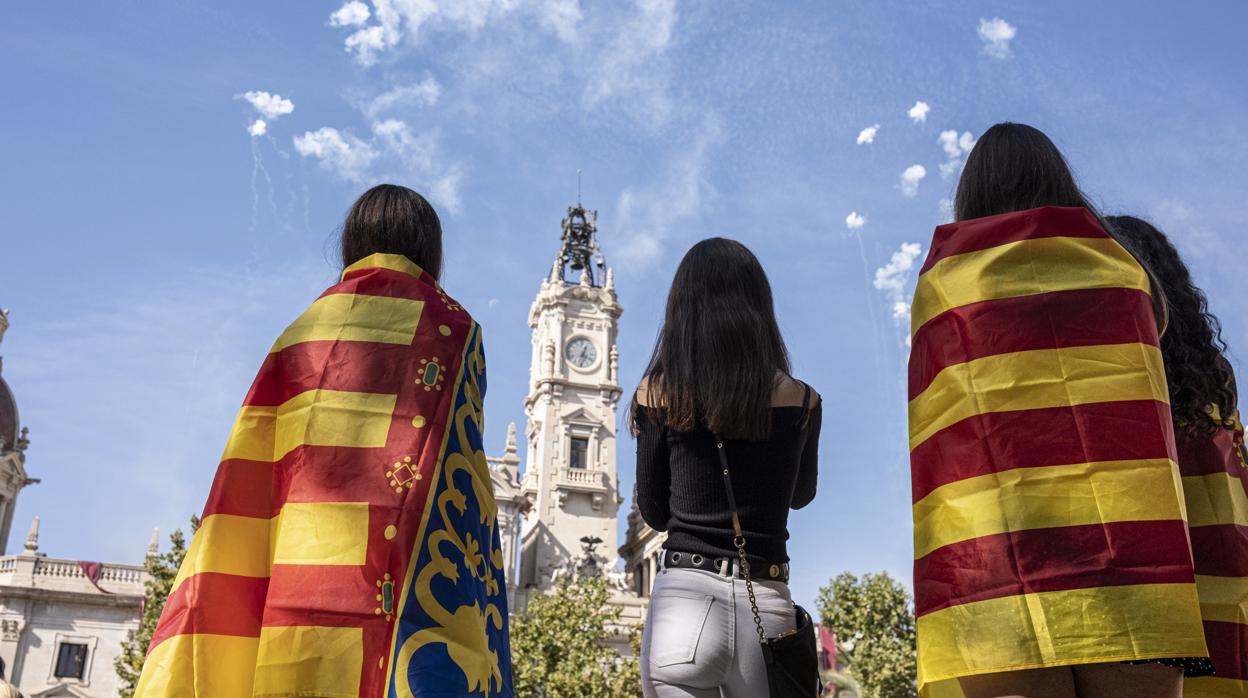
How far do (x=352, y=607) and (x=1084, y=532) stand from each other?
2927 mm

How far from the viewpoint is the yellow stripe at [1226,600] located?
429 centimetres

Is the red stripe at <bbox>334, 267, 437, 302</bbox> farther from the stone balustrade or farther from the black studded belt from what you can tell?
the stone balustrade

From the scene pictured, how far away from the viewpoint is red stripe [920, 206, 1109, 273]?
3.91 metres

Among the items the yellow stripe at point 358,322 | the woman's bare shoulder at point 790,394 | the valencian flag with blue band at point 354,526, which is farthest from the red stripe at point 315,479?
the woman's bare shoulder at point 790,394

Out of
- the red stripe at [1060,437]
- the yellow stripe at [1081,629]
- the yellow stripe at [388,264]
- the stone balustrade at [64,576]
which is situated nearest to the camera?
the yellow stripe at [1081,629]

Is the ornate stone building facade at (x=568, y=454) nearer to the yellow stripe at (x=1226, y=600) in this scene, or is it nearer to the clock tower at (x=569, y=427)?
the clock tower at (x=569, y=427)

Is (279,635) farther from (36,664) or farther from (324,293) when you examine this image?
(36,664)

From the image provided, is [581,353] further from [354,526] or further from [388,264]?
[354,526]

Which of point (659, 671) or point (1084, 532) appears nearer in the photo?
point (1084, 532)

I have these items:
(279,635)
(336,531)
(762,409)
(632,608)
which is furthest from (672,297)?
(632,608)

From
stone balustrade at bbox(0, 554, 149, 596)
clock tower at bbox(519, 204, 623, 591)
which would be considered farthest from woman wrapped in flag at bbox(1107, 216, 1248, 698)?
clock tower at bbox(519, 204, 623, 591)

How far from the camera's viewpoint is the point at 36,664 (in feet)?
143

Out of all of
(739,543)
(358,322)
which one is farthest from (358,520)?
(739,543)

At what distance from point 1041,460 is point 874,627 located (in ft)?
116
